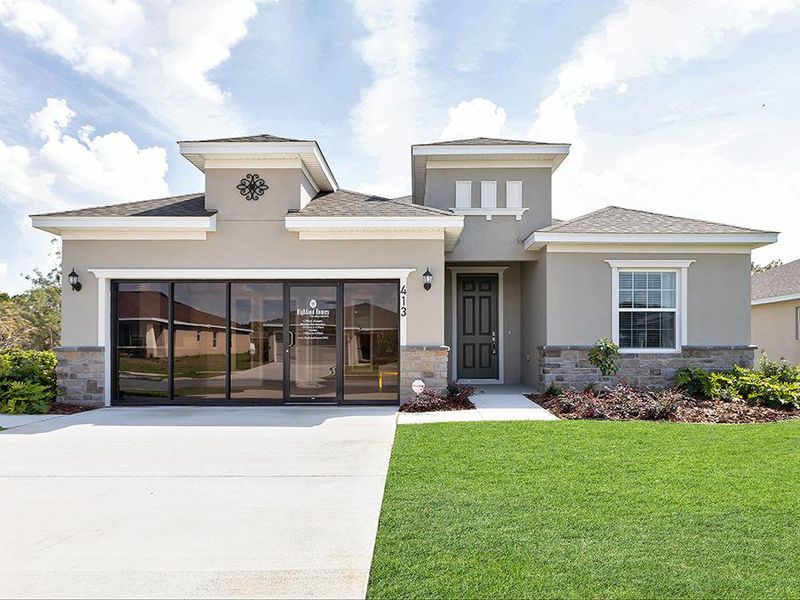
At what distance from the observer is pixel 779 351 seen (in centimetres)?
1764

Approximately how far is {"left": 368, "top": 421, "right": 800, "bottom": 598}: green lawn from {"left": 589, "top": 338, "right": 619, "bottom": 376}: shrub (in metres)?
3.43

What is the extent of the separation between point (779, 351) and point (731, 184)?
7.01 m

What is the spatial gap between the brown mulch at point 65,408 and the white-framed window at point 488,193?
376 inches

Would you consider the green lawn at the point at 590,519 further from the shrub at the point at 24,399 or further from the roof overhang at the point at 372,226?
the shrub at the point at 24,399

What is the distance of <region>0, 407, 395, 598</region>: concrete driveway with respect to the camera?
319cm

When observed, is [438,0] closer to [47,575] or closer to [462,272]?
[462,272]

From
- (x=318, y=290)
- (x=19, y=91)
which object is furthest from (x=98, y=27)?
(x=318, y=290)

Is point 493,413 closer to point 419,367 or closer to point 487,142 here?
point 419,367

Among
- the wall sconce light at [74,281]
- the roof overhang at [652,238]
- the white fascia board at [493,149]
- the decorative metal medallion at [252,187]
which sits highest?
the white fascia board at [493,149]

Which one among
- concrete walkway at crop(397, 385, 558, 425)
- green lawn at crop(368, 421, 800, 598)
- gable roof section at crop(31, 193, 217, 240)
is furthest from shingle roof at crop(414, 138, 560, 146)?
green lawn at crop(368, 421, 800, 598)

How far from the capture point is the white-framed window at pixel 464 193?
39.3 ft

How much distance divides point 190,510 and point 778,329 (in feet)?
67.1

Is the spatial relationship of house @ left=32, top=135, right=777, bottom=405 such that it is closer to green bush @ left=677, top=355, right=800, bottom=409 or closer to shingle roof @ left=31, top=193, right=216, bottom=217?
shingle roof @ left=31, top=193, right=216, bottom=217

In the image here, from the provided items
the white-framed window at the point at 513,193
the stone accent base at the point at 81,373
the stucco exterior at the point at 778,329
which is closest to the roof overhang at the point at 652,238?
the white-framed window at the point at 513,193
